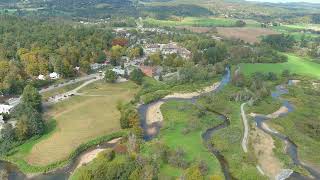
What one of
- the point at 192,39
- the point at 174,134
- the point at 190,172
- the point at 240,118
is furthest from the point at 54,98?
the point at 192,39

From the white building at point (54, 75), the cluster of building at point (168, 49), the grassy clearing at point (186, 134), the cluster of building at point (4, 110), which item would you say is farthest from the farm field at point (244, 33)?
the cluster of building at point (4, 110)

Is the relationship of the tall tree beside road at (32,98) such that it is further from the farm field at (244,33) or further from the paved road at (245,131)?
the farm field at (244,33)

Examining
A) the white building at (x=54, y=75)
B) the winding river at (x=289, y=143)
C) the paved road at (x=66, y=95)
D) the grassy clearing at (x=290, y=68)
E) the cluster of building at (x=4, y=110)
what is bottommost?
the grassy clearing at (x=290, y=68)

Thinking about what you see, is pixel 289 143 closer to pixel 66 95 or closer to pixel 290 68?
pixel 66 95

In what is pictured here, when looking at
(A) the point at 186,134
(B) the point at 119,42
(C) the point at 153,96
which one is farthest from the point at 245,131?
(B) the point at 119,42

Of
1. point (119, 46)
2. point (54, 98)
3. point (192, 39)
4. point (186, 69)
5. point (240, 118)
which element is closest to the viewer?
point (240, 118)

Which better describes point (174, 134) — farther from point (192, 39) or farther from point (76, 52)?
point (192, 39)

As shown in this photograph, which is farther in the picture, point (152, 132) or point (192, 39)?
point (192, 39)
